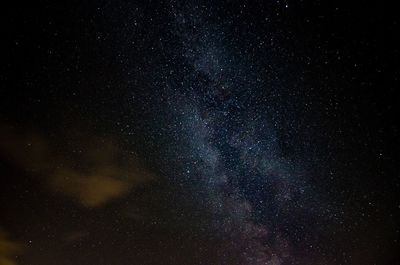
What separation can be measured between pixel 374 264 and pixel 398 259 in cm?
182

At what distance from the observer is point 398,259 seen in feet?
39.3

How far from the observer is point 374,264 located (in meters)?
11.4
